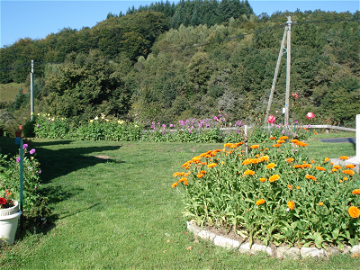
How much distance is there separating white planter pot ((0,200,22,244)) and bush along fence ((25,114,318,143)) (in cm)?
835

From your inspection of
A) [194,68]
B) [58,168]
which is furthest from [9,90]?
[58,168]

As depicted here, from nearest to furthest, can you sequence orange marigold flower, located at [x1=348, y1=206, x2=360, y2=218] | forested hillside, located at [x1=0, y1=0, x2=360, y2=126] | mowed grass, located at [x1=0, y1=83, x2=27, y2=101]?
1. orange marigold flower, located at [x1=348, y1=206, x2=360, y2=218]
2. forested hillside, located at [x1=0, y1=0, x2=360, y2=126]
3. mowed grass, located at [x1=0, y1=83, x2=27, y2=101]

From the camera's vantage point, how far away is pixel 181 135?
480 inches

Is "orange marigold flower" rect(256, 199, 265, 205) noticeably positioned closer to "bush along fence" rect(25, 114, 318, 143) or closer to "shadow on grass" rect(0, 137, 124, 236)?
"shadow on grass" rect(0, 137, 124, 236)

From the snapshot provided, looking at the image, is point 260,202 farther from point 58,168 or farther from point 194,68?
point 194,68

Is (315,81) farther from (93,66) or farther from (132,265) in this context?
(132,265)

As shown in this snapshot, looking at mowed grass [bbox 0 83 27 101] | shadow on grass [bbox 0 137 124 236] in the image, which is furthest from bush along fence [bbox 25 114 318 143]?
mowed grass [bbox 0 83 27 101]

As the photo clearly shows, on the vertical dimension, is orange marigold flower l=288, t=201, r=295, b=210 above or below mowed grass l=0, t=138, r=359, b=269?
above

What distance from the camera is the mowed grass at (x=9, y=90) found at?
4703 cm

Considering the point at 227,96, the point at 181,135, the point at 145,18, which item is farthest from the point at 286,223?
the point at 145,18

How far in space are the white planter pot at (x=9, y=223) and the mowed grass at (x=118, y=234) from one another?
4.9 inches

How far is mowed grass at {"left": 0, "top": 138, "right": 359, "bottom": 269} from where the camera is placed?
3059mm

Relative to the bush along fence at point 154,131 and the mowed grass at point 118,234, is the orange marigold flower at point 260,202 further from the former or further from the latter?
the bush along fence at point 154,131

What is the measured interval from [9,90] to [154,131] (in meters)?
44.3
